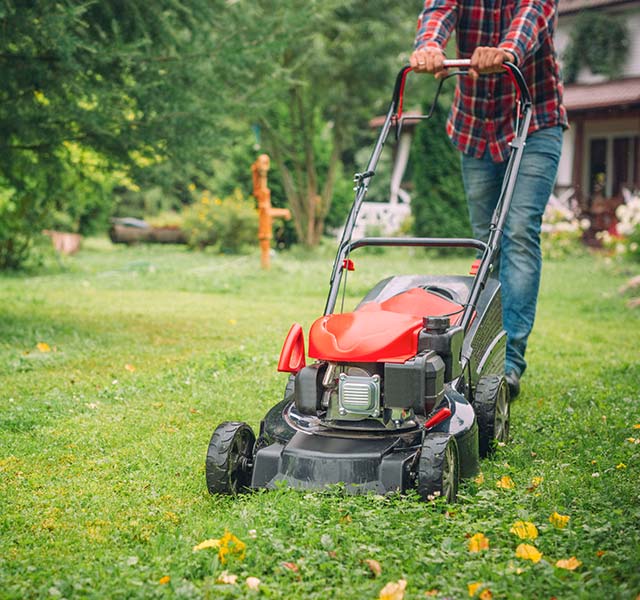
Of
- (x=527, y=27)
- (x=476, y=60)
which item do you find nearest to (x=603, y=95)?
(x=527, y=27)

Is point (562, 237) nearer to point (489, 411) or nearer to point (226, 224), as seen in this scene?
point (226, 224)

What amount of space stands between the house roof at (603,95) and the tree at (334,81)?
356 centimetres

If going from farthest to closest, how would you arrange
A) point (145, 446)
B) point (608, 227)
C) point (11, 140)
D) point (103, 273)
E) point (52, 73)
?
point (608, 227) → point (103, 273) → point (11, 140) → point (52, 73) → point (145, 446)

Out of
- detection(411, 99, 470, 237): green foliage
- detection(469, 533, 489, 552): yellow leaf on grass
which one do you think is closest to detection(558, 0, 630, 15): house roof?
detection(411, 99, 470, 237): green foliage

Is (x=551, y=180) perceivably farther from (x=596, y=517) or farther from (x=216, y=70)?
(x=216, y=70)

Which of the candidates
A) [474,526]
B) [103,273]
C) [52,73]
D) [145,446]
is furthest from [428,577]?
[103,273]

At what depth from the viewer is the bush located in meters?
15.6

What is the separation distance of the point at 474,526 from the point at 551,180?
7.27 ft

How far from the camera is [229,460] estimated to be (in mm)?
2787

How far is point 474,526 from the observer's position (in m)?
2.41

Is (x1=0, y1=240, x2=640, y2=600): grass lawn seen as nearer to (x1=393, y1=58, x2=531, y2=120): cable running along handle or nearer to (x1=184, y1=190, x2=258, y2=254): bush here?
(x1=393, y1=58, x2=531, y2=120): cable running along handle

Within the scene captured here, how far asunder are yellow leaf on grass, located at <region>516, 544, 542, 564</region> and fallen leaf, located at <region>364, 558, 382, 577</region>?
342mm

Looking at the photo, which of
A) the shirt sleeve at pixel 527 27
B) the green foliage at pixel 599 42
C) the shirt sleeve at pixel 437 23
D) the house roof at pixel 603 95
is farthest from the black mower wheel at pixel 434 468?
the green foliage at pixel 599 42

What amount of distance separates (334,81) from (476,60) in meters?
11.3
